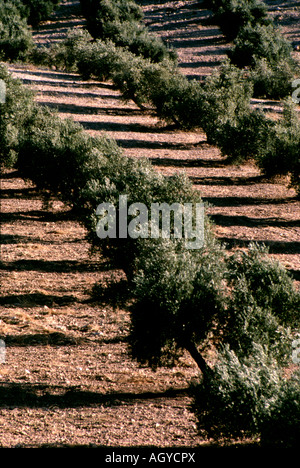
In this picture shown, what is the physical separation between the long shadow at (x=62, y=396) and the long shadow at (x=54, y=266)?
792 centimetres

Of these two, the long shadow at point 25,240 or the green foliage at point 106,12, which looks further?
the green foliage at point 106,12

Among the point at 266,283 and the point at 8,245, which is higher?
the point at 266,283

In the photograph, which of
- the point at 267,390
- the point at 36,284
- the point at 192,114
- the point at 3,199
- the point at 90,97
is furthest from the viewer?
the point at 90,97

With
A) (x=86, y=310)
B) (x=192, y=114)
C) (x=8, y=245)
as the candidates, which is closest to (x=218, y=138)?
(x=192, y=114)

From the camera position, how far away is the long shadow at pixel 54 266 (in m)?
20.7

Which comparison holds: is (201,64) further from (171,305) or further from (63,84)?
(171,305)

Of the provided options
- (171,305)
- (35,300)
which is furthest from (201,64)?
(171,305)

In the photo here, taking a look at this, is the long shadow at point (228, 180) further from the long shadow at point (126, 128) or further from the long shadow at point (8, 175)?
the long shadow at point (8, 175)

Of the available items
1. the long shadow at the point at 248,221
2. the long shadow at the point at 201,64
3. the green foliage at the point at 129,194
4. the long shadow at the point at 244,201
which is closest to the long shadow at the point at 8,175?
the long shadow at the point at 244,201

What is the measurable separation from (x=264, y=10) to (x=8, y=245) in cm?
6253

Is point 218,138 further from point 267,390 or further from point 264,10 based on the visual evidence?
point 264,10

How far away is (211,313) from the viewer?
39.3 ft
